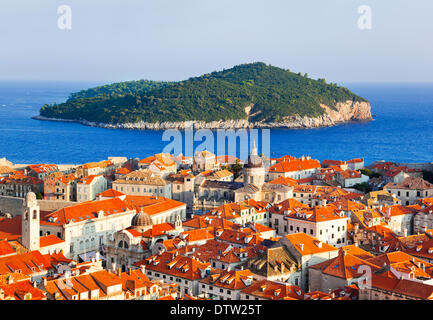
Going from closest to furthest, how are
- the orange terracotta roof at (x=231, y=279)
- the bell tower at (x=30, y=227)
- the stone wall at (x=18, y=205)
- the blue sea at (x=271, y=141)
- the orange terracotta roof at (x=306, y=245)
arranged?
1. the orange terracotta roof at (x=231, y=279)
2. the orange terracotta roof at (x=306, y=245)
3. the bell tower at (x=30, y=227)
4. the stone wall at (x=18, y=205)
5. the blue sea at (x=271, y=141)

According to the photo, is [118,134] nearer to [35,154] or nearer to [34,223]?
[35,154]

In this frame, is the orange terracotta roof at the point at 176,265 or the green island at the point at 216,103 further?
the green island at the point at 216,103

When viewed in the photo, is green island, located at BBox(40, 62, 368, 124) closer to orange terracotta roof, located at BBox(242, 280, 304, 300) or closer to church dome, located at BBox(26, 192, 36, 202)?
church dome, located at BBox(26, 192, 36, 202)

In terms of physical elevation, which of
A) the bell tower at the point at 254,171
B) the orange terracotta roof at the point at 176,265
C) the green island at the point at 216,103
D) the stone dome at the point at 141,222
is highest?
the green island at the point at 216,103

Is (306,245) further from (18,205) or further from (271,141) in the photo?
(271,141)

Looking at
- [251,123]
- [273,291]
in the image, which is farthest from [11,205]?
[251,123]

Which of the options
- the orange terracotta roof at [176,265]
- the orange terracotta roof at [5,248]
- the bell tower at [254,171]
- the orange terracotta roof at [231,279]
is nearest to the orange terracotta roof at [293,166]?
the bell tower at [254,171]

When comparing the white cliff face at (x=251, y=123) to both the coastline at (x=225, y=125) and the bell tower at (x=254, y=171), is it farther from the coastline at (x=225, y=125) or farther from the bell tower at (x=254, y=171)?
the bell tower at (x=254, y=171)
